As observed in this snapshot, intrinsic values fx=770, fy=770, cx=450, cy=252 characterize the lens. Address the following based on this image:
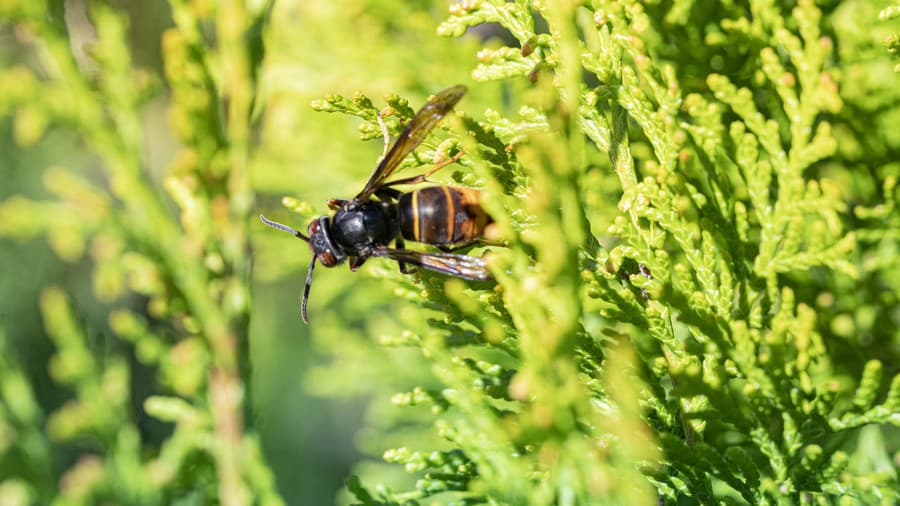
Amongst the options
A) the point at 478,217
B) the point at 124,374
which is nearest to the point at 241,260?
the point at 124,374

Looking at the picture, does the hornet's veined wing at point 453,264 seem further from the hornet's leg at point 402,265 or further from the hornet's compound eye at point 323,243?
the hornet's compound eye at point 323,243

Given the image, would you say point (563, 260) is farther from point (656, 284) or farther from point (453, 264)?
point (453, 264)

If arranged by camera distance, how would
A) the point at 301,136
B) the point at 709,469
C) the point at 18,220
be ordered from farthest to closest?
the point at 301,136, the point at 18,220, the point at 709,469

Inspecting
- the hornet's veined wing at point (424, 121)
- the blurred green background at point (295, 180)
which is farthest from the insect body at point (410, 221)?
the blurred green background at point (295, 180)

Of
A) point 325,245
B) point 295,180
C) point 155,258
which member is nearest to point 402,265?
point 325,245

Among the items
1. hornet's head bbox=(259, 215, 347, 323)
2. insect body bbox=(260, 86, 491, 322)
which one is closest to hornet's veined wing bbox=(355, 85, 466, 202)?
insect body bbox=(260, 86, 491, 322)

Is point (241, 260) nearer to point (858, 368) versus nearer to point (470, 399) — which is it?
point (470, 399)
